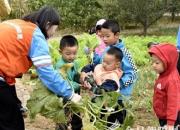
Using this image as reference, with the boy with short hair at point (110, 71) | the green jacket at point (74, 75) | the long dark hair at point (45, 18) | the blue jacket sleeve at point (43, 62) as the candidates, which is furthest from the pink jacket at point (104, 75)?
the long dark hair at point (45, 18)

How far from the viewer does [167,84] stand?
175 inches

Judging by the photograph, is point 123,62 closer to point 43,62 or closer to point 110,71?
point 110,71

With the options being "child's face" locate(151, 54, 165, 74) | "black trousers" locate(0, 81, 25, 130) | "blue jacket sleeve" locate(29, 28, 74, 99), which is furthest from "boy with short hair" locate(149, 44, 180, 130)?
"black trousers" locate(0, 81, 25, 130)

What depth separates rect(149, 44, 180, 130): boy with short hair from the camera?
4.41 m

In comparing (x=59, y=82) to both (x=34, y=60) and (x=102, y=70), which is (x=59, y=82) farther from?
(x=102, y=70)

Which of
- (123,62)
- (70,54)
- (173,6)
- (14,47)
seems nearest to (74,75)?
(70,54)

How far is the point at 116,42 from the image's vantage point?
4996 millimetres

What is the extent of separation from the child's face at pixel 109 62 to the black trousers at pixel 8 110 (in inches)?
37.2

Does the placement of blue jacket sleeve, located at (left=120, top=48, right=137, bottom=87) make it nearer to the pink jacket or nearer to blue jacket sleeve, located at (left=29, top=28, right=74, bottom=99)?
the pink jacket

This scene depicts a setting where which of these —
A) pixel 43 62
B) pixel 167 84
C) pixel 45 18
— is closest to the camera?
pixel 43 62

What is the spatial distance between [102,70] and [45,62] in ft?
3.00

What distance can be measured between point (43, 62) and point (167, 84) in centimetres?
120

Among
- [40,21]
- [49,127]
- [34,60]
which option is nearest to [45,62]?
[34,60]

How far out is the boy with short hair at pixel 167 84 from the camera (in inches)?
173
